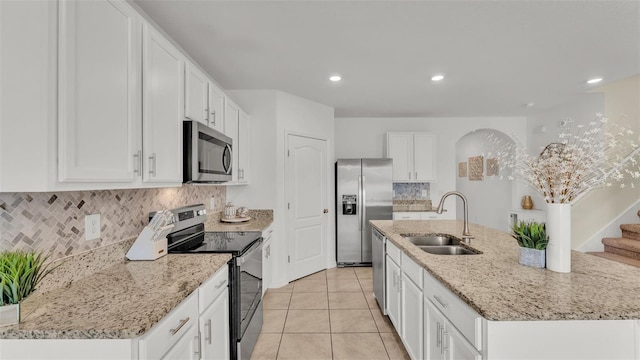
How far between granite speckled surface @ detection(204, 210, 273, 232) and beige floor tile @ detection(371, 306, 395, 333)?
1386mm

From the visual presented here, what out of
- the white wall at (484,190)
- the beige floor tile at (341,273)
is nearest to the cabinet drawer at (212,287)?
the beige floor tile at (341,273)

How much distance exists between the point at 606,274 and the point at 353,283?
2745 mm

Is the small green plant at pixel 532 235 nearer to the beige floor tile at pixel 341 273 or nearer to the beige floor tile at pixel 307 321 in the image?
the beige floor tile at pixel 307 321

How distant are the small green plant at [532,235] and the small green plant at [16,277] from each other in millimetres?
2013

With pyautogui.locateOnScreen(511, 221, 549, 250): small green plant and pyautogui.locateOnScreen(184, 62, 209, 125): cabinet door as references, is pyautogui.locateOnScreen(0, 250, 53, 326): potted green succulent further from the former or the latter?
pyautogui.locateOnScreen(511, 221, 549, 250): small green plant

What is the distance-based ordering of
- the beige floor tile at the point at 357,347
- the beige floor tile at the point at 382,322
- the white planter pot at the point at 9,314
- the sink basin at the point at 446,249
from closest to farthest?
1. the white planter pot at the point at 9,314
2. the sink basin at the point at 446,249
3. the beige floor tile at the point at 357,347
4. the beige floor tile at the point at 382,322

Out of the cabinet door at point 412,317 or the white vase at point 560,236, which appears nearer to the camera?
the white vase at point 560,236

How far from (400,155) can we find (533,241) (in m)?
3.66

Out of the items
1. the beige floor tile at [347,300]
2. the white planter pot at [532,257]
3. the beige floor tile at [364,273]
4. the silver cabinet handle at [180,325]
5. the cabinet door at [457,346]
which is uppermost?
the white planter pot at [532,257]

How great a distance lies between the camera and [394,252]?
233cm

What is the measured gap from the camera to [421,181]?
5.05 m

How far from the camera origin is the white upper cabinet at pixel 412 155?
501cm

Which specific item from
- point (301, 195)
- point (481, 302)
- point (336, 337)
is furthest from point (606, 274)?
point (301, 195)

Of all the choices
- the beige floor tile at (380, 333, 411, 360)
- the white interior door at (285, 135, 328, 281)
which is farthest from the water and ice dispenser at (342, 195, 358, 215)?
the beige floor tile at (380, 333, 411, 360)
